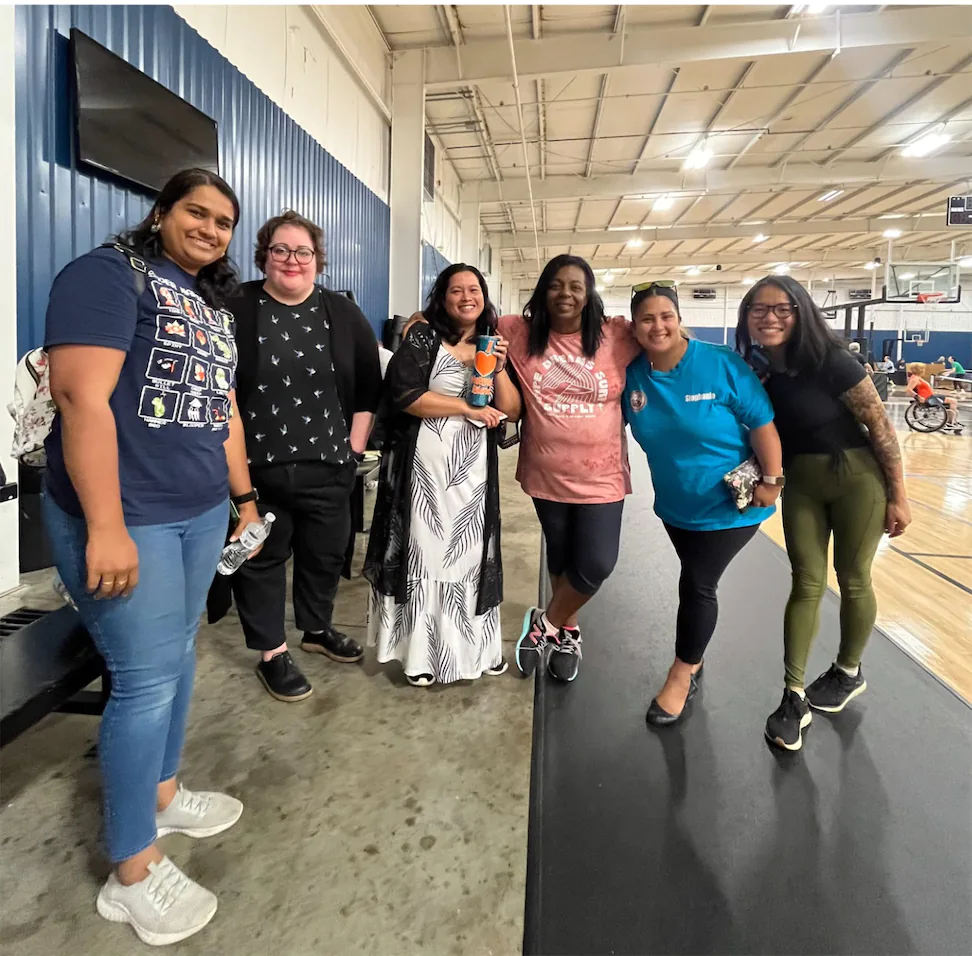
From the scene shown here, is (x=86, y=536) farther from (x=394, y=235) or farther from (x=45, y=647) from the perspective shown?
(x=394, y=235)

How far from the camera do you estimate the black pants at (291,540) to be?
1760 mm

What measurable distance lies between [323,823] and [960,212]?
1332 centimetres

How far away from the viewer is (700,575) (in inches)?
68.8

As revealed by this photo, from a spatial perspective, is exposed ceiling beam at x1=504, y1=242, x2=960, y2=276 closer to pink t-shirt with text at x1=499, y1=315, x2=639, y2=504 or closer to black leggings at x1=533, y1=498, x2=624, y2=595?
pink t-shirt with text at x1=499, y1=315, x2=639, y2=504

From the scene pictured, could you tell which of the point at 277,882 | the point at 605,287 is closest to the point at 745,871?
the point at 277,882

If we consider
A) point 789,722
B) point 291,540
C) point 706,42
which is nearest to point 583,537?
point 789,722

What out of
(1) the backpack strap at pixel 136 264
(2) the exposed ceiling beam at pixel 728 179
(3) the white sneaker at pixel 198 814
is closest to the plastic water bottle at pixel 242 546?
(3) the white sneaker at pixel 198 814

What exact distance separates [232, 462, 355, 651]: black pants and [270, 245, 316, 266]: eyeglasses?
1.94 ft

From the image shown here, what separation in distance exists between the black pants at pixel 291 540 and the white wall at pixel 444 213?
7207 millimetres

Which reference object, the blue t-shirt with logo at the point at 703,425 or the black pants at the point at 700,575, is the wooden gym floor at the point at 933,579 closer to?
the black pants at the point at 700,575

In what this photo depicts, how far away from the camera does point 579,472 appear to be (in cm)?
181

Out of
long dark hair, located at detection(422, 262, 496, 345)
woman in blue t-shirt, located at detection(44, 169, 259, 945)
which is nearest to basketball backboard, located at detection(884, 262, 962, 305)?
long dark hair, located at detection(422, 262, 496, 345)

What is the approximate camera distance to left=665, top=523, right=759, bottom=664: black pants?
171 cm

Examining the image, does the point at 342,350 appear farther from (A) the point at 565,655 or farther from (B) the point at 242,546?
(A) the point at 565,655
